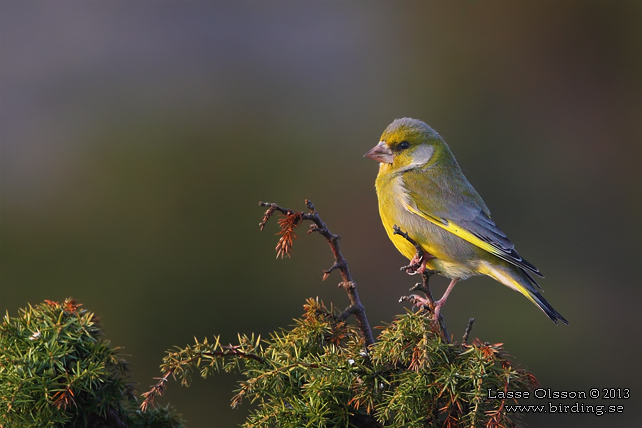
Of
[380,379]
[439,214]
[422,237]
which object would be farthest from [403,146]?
[380,379]

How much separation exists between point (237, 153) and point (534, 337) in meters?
2.63

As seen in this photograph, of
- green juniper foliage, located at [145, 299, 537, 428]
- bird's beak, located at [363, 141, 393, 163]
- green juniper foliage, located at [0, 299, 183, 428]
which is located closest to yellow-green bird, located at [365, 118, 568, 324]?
bird's beak, located at [363, 141, 393, 163]

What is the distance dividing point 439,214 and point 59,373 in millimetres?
2096

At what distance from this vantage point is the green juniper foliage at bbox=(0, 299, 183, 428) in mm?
1722

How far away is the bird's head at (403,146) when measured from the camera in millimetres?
3615

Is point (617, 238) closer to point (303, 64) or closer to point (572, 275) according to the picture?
point (572, 275)

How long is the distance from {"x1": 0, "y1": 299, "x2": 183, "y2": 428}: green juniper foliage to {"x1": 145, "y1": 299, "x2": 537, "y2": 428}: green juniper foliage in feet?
0.51

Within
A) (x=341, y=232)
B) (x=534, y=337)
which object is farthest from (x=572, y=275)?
(x=341, y=232)

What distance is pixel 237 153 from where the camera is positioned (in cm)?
521

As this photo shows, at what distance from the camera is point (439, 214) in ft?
11.2

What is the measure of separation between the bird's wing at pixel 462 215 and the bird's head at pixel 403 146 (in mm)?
169

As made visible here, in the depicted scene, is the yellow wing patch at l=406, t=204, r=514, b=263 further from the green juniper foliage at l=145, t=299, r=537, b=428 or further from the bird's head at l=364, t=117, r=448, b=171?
the green juniper foliage at l=145, t=299, r=537, b=428

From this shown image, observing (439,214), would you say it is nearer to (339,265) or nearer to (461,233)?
(461,233)

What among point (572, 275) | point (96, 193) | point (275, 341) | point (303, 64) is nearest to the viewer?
point (275, 341)
